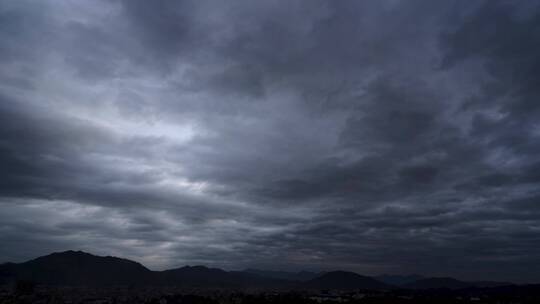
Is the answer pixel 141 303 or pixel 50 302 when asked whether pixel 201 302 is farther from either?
pixel 50 302

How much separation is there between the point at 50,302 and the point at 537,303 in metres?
197

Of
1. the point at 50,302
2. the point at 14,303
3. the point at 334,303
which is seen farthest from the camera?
the point at 334,303

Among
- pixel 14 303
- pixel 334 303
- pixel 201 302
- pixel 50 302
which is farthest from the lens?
pixel 201 302

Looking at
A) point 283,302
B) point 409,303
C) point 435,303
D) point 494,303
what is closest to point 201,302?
point 283,302

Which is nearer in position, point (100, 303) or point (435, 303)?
point (100, 303)

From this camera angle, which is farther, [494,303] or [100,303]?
[494,303]

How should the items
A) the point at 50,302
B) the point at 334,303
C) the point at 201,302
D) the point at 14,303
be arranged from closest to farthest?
the point at 14,303 < the point at 50,302 < the point at 334,303 < the point at 201,302

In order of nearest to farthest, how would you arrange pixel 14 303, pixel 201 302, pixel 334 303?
pixel 14 303 → pixel 334 303 → pixel 201 302

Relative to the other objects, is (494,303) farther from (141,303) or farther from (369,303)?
(141,303)

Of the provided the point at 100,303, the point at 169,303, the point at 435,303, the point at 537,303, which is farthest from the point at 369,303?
the point at 100,303

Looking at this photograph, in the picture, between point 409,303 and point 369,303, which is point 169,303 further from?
point 409,303

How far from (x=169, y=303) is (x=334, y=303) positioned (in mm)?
71181

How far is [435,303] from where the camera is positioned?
624 feet

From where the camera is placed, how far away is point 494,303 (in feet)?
638
